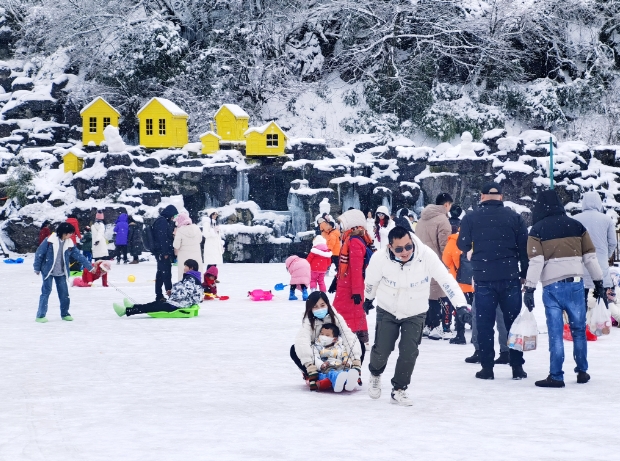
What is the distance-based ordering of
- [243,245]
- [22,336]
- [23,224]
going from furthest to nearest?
[23,224] < [243,245] < [22,336]

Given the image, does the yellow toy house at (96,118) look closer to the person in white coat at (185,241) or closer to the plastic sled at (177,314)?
the person in white coat at (185,241)

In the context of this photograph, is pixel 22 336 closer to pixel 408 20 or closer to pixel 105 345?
pixel 105 345

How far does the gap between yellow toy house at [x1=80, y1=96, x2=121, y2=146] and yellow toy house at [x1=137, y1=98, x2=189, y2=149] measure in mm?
1674

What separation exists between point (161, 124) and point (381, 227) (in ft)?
51.8

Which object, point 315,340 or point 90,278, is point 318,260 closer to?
point 90,278

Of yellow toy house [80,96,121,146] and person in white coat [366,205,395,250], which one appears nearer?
person in white coat [366,205,395,250]

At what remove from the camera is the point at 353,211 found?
30.0 feet

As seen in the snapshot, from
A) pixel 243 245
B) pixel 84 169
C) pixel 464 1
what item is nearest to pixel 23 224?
pixel 84 169

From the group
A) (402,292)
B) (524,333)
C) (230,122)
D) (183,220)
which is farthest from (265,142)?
A: (402,292)

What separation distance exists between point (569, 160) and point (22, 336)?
76.9 feet

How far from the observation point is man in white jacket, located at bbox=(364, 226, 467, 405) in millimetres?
6742

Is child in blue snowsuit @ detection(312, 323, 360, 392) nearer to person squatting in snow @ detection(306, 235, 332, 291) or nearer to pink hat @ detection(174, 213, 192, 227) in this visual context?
person squatting in snow @ detection(306, 235, 332, 291)

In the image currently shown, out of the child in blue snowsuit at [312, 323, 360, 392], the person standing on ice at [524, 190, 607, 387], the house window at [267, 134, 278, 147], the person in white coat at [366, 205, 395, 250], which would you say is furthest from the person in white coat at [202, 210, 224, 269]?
the person standing on ice at [524, 190, 607, 387]

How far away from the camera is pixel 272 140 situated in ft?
102
